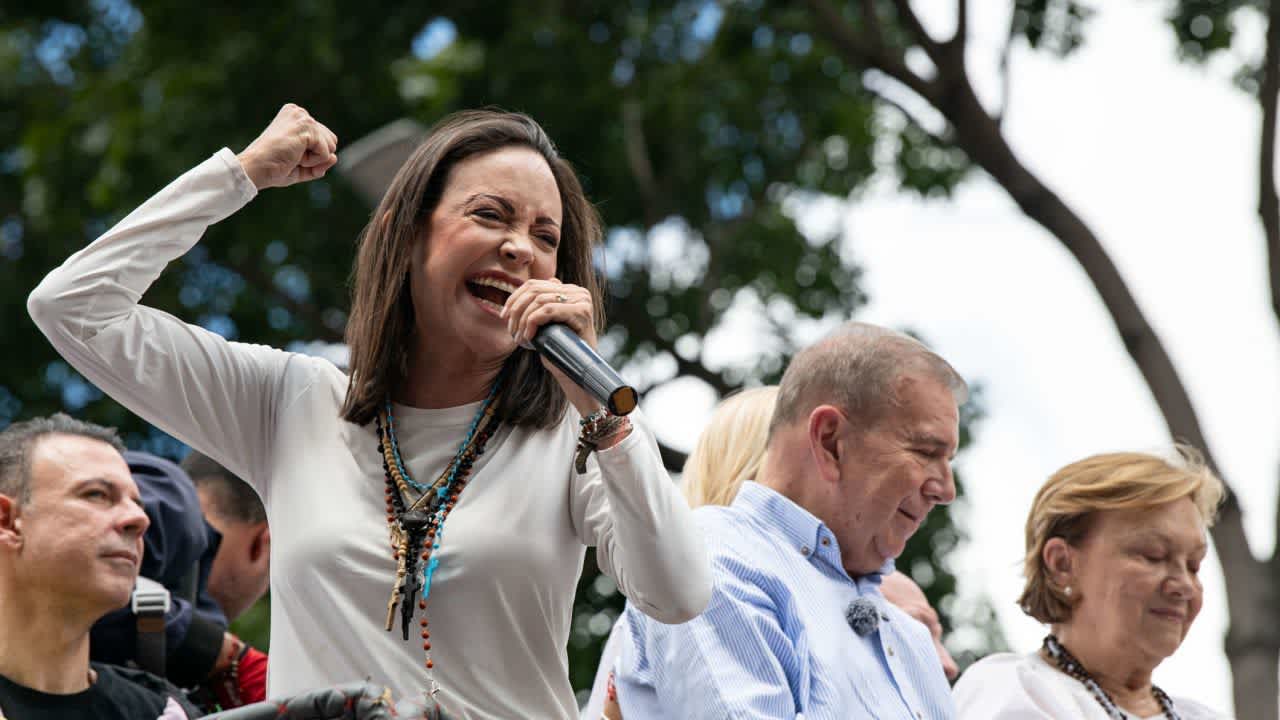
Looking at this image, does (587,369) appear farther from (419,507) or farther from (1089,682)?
(1089,682)

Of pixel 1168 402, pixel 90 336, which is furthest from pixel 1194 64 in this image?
pixel 90 336

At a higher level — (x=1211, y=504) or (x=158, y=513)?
(x=1211, y=504)

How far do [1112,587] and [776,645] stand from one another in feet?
5.13

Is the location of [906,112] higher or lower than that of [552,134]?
higher

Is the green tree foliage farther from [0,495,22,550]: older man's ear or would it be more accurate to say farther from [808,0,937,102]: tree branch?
[0,495,22,550]: older man's ear

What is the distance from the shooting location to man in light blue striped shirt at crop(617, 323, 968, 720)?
392 cm

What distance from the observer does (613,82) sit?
11.6 m

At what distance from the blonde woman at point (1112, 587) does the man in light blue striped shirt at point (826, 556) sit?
778 mm

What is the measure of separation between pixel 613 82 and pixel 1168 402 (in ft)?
14.8

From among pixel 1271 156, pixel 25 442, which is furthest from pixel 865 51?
pixel 25 442

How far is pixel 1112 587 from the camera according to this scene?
5129 millimetres

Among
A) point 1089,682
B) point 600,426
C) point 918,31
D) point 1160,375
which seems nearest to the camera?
point 600,426

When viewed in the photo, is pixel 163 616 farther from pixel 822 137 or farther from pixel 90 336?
pixel 822 137

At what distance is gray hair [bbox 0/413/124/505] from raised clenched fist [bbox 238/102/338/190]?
1.34 m
